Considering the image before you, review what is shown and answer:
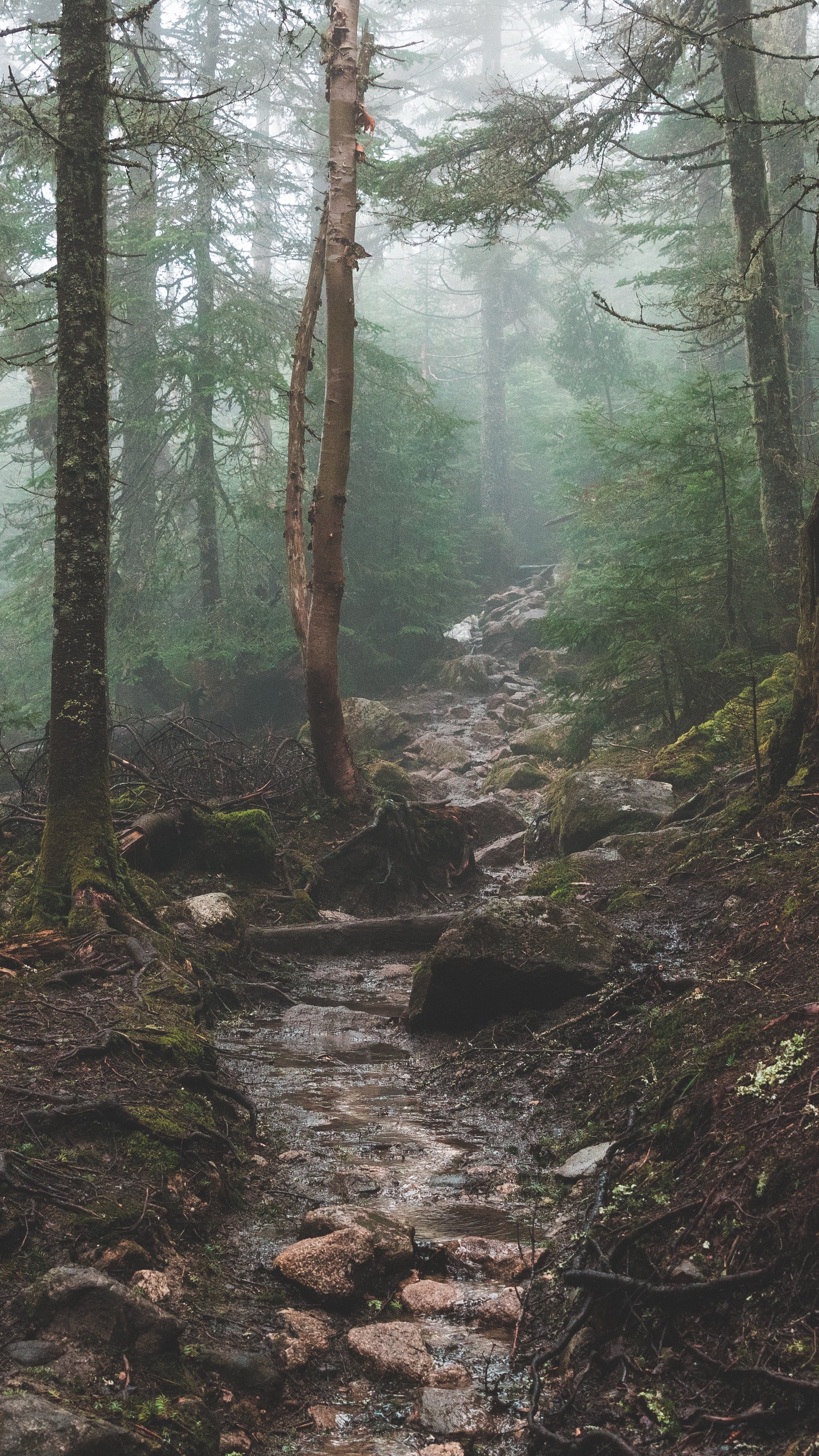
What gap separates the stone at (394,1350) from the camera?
2496 millimetres

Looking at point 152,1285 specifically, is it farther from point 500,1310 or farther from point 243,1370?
point 500,1310

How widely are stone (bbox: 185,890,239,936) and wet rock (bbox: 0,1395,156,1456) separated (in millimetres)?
5524

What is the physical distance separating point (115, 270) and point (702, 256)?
13142 millimetres

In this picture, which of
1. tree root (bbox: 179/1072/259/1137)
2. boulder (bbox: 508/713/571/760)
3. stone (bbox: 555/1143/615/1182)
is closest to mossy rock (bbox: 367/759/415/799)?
boulder (bbox: 508/713/571/760)

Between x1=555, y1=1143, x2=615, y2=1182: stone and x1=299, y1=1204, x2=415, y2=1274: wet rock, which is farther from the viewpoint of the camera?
x1=555, y1=1143, x2=615, y2=1182: stone

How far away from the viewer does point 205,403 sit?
63.8ft

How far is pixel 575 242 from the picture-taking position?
3353 centimetres

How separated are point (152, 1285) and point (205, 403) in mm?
19182

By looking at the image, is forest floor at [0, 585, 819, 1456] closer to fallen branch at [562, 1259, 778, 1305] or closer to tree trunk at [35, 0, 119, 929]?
fallen branch at [562, 1259, 778, 1305]

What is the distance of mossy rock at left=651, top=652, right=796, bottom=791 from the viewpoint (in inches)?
328

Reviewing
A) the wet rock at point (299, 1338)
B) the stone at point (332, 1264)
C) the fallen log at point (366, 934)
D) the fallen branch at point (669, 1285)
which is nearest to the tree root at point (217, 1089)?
the stone at point (332, 1264)

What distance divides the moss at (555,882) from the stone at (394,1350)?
4.51 meters

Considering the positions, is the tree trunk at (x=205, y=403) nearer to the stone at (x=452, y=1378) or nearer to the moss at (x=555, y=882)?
the moss at (x=555, y=882)

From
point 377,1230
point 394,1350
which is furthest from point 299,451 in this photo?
point 394,1350
